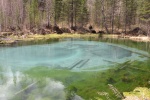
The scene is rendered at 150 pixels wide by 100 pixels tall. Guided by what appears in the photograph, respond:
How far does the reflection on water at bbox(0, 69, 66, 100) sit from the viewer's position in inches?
531

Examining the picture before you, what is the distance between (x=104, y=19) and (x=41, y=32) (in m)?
21.8

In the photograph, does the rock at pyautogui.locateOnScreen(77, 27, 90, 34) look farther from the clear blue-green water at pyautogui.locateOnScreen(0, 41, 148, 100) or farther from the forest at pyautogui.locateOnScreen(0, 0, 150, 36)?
the clear blue-green water at pyautogui.locateOnScreen(0, 41, 148, 100)

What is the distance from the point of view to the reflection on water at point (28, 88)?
44.2 ft

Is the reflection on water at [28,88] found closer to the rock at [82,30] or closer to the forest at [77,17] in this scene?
the forest at [77,17]

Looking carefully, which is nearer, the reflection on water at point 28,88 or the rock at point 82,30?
the reflection on water at point 28,88

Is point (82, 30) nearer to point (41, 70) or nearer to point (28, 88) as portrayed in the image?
point (41, 70)

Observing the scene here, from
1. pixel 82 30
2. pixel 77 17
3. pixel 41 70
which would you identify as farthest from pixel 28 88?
pixel 77 17

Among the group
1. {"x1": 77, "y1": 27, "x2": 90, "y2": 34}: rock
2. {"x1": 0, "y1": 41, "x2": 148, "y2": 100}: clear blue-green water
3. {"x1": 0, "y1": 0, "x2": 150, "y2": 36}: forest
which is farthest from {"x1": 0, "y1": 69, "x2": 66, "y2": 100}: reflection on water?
{"x1": 77, "y1": 27, "x2": 90, "y2": 34}: rock

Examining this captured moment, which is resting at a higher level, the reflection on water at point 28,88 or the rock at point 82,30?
the rock at point 82,30

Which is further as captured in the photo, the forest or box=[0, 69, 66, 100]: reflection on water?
the forest

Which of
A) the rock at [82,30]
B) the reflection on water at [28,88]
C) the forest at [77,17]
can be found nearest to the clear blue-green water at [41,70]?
the reflection on water at [28,88]

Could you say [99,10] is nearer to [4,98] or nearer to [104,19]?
[104,19]

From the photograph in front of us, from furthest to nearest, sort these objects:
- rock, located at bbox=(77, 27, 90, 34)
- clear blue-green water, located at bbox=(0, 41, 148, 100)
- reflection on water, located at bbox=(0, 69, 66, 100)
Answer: rock, located at bbox=(77, 27, 90, 34)
clear blue-green water, located at bbox=(0, 41, 148, 100)
reflection on water, located at bbox=(0, 69, 66, 100)

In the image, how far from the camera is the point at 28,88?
14.8m
